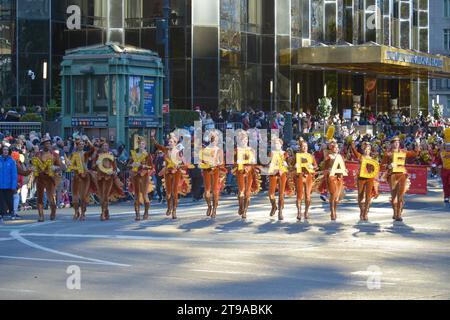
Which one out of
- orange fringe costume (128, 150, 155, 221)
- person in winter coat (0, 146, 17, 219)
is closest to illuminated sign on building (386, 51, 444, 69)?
orange fringe costume (128, 150, 155, 221)

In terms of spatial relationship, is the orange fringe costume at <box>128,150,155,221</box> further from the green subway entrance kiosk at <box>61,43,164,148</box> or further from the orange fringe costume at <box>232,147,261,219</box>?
the green subway entrance kiosk at <box>61,43,164,148</box>

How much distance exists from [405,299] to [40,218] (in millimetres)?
12843

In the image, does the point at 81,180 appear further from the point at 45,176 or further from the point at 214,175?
the point at 214,175

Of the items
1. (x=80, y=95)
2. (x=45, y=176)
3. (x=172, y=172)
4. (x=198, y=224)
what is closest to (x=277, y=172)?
(x=172, y=172)

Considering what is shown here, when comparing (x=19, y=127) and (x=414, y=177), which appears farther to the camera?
(x=19, y=127)

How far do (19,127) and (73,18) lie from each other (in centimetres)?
1813

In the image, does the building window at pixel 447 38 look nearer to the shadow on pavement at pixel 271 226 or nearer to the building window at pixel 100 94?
the building window at pixel 100 94

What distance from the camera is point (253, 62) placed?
5500 cm

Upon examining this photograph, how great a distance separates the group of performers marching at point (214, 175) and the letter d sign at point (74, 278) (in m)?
8.70

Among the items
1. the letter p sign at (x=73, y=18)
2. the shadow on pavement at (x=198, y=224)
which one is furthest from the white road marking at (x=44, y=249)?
the letter p sign at (x=73, y=18)

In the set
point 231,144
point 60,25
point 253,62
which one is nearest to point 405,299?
point 231,144

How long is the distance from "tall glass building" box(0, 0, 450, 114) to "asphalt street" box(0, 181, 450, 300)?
23687 millimetres

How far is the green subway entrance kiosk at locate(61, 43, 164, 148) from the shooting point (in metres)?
33.0

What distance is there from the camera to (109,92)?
109 feet
